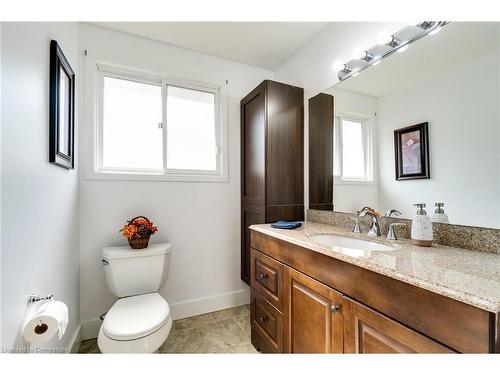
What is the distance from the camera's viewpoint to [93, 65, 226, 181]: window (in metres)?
1.80

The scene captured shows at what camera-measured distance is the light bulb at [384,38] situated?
1.26 m

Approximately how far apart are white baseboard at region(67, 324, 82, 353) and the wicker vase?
0.69m

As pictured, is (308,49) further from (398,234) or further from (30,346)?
(30,346)

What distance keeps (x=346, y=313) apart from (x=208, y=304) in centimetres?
Result: 154

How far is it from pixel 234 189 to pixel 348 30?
1580 mm

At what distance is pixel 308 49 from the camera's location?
75.3 inches

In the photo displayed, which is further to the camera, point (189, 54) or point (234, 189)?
point (234, 189)

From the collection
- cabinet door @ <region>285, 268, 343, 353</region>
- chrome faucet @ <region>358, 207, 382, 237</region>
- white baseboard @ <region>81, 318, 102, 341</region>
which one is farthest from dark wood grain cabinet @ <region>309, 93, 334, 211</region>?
white baseboard @ <region>81, 318, 102, 341</region>

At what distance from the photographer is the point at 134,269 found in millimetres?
1560

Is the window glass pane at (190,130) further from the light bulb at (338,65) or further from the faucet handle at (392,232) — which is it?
the faucet handle at (392,232)

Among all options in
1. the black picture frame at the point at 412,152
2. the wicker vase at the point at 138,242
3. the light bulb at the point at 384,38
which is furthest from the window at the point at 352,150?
the wicker vase at the point at 138,242

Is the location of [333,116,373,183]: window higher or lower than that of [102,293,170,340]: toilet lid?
higher

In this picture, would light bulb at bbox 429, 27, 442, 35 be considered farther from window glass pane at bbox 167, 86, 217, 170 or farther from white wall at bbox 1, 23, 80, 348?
white wall at bbox 1, 23, 80, 348
